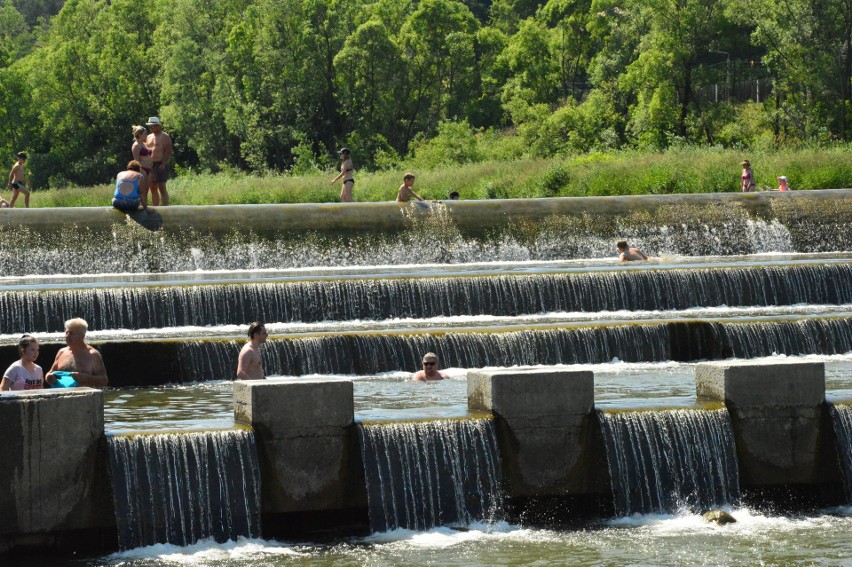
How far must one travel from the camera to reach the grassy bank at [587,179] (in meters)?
35.0

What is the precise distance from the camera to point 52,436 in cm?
1206

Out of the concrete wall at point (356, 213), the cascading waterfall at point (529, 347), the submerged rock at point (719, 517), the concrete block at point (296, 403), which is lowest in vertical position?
the submerged rock at point (719, 517)

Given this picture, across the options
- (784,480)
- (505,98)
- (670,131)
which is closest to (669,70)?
(670,131)

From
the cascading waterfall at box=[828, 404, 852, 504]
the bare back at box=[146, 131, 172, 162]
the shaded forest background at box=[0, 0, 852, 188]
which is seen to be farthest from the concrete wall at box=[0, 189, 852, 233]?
the shaded forest background at box=[0, 0, 852, 188]

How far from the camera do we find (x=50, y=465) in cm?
1206

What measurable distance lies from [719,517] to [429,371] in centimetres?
453

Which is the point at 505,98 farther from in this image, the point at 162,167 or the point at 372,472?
the point at 372,472

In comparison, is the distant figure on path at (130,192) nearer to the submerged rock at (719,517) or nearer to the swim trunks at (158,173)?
the swim trunks at (158,173)

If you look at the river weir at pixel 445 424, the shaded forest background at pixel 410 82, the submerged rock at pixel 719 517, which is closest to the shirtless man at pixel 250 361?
the river weir at pixel 445 424

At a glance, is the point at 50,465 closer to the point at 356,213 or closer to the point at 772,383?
the point at 772,383

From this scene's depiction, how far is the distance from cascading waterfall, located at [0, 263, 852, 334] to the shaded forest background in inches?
848

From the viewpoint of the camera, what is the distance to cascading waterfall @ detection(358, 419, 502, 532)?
12930 mm

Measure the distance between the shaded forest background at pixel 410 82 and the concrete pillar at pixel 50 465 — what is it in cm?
3381

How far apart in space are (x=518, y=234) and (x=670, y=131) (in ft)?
86.0
